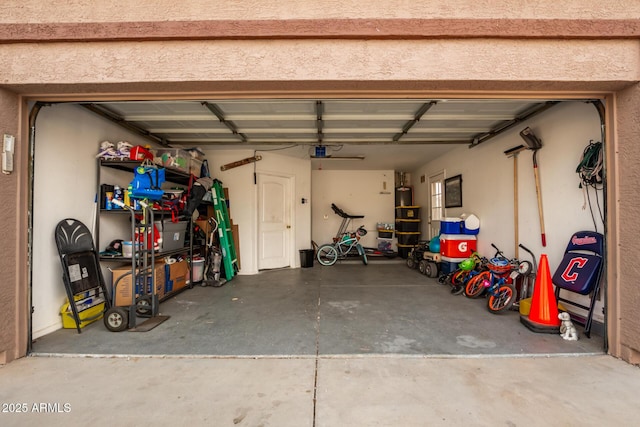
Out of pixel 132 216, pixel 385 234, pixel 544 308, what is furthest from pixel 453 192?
pixel 132 216

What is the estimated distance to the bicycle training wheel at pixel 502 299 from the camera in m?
2.86

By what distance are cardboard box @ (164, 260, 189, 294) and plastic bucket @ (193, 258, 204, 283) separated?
20 cm

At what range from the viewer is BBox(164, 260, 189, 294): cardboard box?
351 centimetres

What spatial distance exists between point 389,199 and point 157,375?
22.2 feet

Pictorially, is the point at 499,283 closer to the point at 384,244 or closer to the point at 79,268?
the point at 384,244

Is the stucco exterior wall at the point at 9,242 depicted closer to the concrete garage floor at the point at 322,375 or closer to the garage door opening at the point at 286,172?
the concrete garage floor at the point at 322,375

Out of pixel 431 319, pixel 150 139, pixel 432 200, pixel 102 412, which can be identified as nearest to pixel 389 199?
pixel 432 200

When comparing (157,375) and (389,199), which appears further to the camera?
(389,199)

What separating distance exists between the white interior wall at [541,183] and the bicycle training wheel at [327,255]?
285cm

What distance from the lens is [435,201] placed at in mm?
6305

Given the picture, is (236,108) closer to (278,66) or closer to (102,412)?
(278,66)

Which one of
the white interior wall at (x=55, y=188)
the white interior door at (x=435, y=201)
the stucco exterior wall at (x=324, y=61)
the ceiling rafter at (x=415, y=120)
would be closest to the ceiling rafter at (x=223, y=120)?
the stucco exterior wall at (x=324, y=61)

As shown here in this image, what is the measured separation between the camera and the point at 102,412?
4.73 feet

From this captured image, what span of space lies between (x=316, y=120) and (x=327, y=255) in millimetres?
3566
